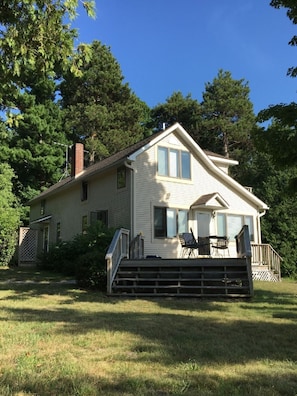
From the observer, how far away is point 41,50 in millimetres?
6000

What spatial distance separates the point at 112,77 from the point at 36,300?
30.3m

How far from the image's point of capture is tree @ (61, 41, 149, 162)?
35.1 metres

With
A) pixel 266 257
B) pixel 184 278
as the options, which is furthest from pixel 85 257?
pixel 266 257

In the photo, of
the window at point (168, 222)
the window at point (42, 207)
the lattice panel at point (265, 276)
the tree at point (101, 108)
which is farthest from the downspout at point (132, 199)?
the tree at point (101, 108)

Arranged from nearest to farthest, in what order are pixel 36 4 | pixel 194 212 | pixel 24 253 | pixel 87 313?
pixel 36 4 < pixel 87 313 < pixel 194 212 < pixel 24 253

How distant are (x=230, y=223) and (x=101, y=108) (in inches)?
781

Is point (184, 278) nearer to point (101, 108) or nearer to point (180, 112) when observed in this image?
point (101, 108)

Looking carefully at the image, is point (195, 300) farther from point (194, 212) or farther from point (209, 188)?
point (209, 188)

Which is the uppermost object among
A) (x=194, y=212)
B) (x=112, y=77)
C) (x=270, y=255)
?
(x=112, y=77)

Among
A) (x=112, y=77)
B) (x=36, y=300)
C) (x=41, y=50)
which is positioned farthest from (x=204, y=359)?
(x=112, y=77)

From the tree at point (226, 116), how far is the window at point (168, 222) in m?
19.8

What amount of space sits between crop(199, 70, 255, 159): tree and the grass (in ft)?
93.1

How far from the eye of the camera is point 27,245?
23.9 meters

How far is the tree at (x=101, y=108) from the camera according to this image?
3509cm
